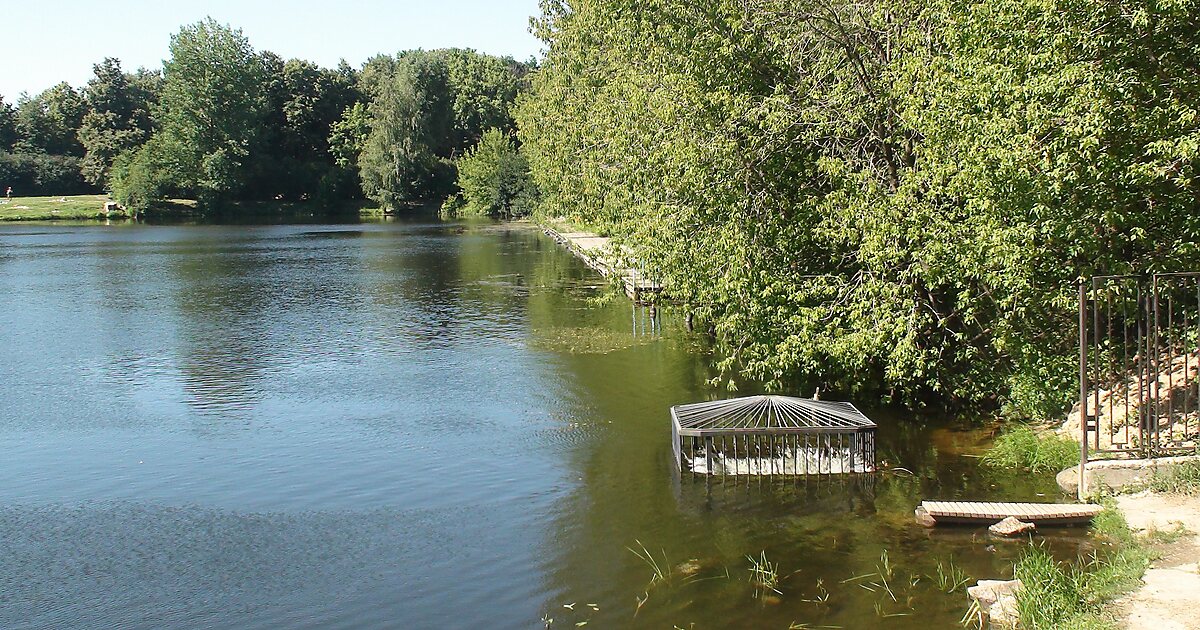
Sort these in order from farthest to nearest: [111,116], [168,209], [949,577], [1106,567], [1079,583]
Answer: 1. [111,116]
2. [168,209]
3. [949,577]
4. [1106,567]
5. [1079,583]

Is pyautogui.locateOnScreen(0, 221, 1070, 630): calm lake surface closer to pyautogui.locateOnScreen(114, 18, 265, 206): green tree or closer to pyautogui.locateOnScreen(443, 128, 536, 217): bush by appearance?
pyautogui.locateOnScreen(443, 128, 536, 217): bush

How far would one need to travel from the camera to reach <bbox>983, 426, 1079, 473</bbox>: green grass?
12.9m

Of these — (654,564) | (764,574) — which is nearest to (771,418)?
(654,564)

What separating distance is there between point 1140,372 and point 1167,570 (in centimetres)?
304

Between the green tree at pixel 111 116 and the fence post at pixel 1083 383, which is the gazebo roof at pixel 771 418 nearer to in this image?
the fence post at pixel 1083 383

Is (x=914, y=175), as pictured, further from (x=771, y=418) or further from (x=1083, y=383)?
(x=771, y=418)

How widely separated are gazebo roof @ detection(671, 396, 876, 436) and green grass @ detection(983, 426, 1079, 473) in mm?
1736

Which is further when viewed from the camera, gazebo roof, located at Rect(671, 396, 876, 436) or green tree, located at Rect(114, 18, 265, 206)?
green tree, located at Rect(114, 18, 265, 206)

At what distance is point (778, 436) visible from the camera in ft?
46.6

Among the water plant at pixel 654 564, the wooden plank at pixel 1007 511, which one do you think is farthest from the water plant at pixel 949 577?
the water plant at pixel 654 564

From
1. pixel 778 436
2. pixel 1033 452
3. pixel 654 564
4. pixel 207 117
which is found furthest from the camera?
pixel 207 117

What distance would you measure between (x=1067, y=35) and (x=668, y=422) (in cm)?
840

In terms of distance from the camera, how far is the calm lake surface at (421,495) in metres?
9.77

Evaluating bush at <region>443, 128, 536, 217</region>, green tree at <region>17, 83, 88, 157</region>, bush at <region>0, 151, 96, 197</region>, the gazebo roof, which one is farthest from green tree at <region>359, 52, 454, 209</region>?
the gazebo roof
